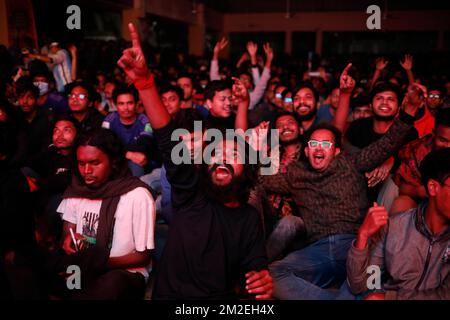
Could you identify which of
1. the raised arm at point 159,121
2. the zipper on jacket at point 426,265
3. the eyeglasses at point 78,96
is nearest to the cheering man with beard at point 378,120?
the zipper on jacket at point 426,265

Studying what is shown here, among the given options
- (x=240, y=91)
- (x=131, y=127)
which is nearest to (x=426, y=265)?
Result: (x=240, y=91)

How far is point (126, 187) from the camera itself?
216 centimetres

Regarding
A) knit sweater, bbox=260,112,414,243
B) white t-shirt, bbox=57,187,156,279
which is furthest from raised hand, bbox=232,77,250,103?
white t-shirt, bbox=57,187,156,279

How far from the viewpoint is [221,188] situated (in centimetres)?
193

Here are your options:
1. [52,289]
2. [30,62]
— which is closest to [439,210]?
[52,289]

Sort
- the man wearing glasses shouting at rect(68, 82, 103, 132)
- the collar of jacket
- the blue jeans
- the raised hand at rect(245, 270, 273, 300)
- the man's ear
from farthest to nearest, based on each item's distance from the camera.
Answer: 1. the man wearing glasses shouting at rect(68, 82, 103, 132)
2. the man's ear
3. the blue jeans
4. the collar of jacket
5. the raised hand at rect(245, 270, 273, 300)

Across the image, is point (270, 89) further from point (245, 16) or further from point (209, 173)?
point (245, 16)

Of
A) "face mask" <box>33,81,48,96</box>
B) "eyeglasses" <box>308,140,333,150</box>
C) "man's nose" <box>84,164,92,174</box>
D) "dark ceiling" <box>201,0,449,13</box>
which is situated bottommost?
"man's nose" <box>84,164,92,174</box>

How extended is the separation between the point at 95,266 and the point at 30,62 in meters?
4.54

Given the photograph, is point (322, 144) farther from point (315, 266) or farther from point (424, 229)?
point (424, 229)

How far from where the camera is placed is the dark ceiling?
1784 cm

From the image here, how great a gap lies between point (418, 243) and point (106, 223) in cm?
145

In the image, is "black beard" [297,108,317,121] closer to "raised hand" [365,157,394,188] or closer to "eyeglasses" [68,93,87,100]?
"raised hand" [365,157,394,188]

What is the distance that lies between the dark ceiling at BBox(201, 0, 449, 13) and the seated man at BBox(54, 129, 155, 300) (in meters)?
15.5
